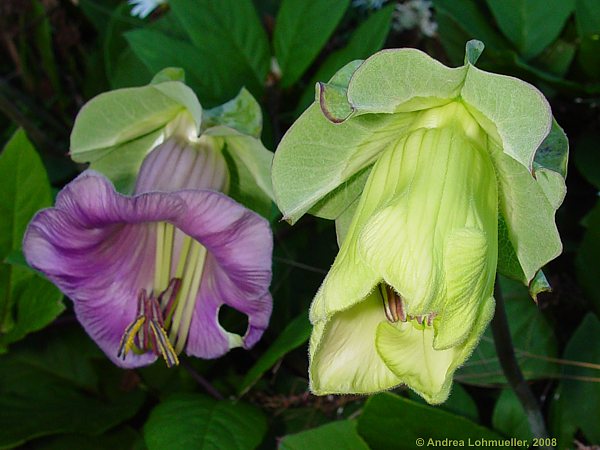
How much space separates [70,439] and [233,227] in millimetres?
327

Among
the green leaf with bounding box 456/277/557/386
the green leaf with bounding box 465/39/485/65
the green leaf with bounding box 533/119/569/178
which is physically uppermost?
the green leaf with bounding box 465/39/485/65

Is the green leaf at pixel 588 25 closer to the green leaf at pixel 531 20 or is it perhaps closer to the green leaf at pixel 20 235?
the green leaf at pixel 531 20

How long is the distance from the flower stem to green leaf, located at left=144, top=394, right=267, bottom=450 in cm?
19

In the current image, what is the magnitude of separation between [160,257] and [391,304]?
0.20 m

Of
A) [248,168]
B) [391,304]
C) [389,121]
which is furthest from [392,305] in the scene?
[248,168]

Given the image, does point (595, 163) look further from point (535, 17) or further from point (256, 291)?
point (256, 291)

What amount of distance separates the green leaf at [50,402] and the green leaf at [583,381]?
37cm

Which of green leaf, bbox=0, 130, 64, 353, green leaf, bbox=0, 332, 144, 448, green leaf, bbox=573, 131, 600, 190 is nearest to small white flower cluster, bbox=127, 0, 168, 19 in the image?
green leaf, bbox=0, 130, 64, 353

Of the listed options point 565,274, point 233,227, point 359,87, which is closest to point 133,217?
point 233,227

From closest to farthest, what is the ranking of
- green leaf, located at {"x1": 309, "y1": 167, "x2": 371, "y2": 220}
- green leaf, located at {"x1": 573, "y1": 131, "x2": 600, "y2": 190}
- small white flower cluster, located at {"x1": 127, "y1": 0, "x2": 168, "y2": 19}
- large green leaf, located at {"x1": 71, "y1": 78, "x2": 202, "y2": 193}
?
green leaf, located at {"x1": 309, "y1": 167, "x2": 371, "y2": 220}
large green leaf, located at {"x1": 71, "y1": 78, "x2": 202, "y2": 193}
green leaf, located at {"x1": 573, "y1": 131, "x2": 600, "y2": 190}
small white flower cluster, located at {"x1": 127, "y1": 0, "x2": 168, "y2": 19}

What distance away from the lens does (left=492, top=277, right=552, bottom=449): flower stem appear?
1.78 ft

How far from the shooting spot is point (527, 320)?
71cm

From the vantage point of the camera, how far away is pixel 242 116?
0.59 m

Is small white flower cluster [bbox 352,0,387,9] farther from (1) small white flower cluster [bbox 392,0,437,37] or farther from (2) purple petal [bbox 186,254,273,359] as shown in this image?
(2) purple petal [bbox 186,254,273,359]
